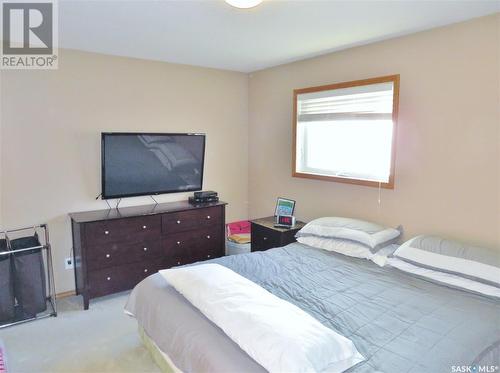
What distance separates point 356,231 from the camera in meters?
2.86

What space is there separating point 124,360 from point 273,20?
2.65m

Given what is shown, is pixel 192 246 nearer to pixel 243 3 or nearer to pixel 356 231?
pixel 356 231

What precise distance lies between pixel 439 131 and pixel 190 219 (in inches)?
98.3

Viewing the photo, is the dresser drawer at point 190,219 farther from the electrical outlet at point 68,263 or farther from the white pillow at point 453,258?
the white pillow at point 453,258

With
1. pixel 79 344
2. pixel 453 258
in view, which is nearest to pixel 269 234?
pixel 453 258

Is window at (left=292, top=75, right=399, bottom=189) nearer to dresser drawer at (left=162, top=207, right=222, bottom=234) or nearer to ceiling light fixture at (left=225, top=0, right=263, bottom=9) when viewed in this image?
dresser drawer at (left=162, top=207, right=222, bottom=234)

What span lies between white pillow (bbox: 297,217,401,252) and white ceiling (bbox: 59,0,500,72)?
1591mm

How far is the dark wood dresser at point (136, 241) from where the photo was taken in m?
3.14

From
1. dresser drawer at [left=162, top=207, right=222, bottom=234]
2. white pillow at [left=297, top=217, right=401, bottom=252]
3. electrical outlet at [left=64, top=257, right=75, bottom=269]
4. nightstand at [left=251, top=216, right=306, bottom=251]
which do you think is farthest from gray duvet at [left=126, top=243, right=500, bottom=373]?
electrical outlet at [left=64, top=257, right=75, bottom=269]

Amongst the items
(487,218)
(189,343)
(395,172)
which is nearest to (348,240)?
(395,172)

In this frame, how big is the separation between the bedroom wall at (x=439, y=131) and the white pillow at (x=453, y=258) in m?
0.29

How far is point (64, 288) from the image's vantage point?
136 inches

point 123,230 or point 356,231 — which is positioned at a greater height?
point 356,231

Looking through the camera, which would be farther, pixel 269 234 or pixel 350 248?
pixel 269 234
